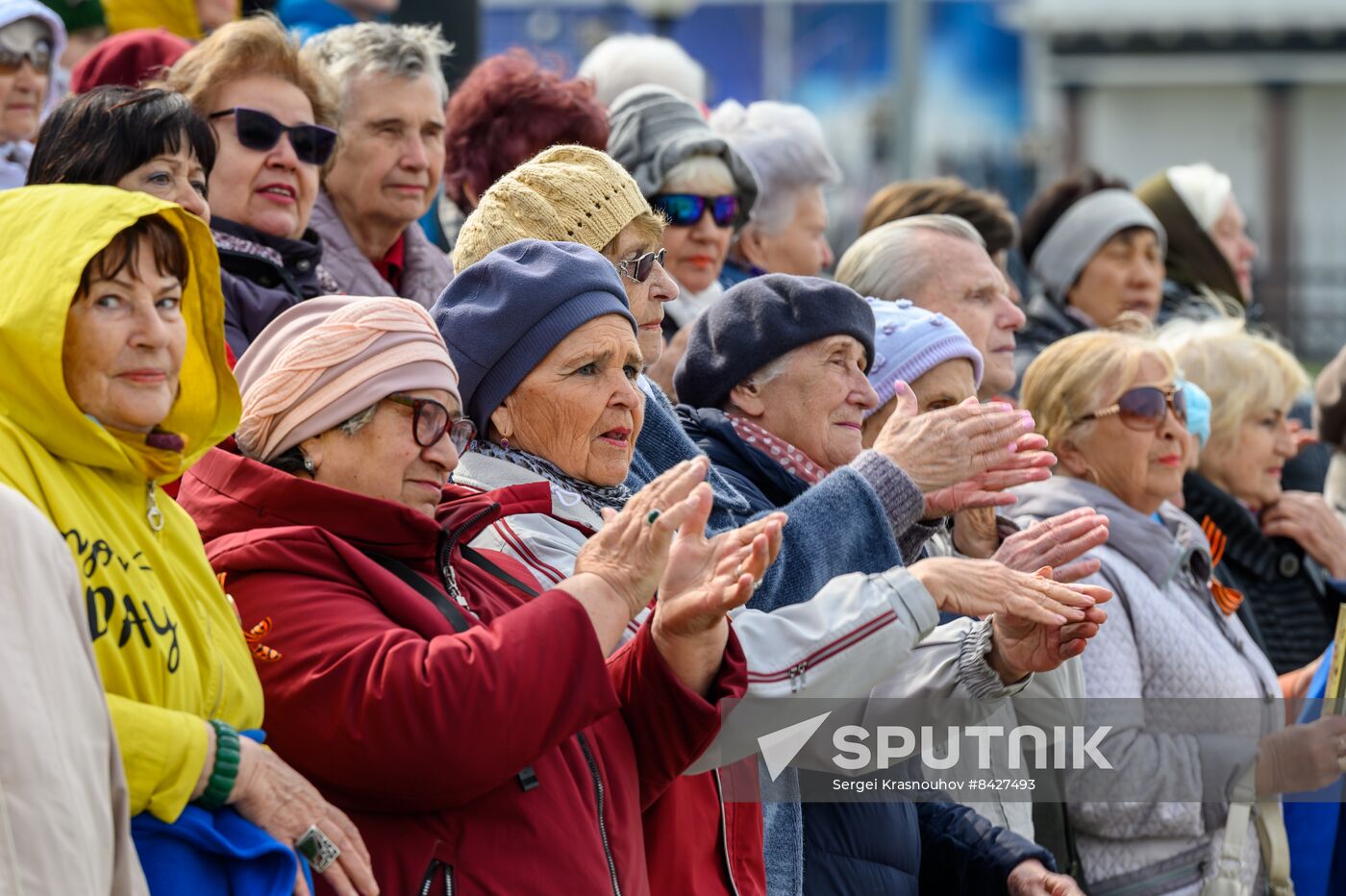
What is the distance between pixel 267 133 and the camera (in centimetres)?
477

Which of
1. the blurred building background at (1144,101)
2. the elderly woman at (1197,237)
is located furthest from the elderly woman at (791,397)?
the blurred building background at (1144,101)

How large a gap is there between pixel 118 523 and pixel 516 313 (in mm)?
1017

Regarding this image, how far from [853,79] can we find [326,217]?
117 ft

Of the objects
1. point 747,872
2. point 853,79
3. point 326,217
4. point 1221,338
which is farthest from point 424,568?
point 853,79

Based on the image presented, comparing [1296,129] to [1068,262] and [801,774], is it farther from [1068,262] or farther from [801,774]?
[801,774]

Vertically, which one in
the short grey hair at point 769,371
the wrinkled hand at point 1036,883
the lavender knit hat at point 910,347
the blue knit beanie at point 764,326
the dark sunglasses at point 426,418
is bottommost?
the wrinkled hand at point 1036,883

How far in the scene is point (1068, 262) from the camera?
7.27m

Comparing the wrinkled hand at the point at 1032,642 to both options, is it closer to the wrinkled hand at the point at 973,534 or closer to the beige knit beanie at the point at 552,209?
the wrinkled hand at the point at 973,534

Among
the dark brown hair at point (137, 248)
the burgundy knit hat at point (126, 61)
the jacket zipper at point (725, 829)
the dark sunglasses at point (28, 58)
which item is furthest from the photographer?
the burgundy knit hat at point (126, 61)

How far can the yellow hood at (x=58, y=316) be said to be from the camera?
2.66m

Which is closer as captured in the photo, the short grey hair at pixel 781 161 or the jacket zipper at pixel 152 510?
the jacket zipper at pixel 152 510

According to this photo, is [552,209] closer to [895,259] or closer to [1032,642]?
[1032,642]

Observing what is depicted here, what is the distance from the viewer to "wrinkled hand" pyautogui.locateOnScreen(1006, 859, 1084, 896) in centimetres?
412

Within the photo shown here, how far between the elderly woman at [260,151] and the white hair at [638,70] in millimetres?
2223
